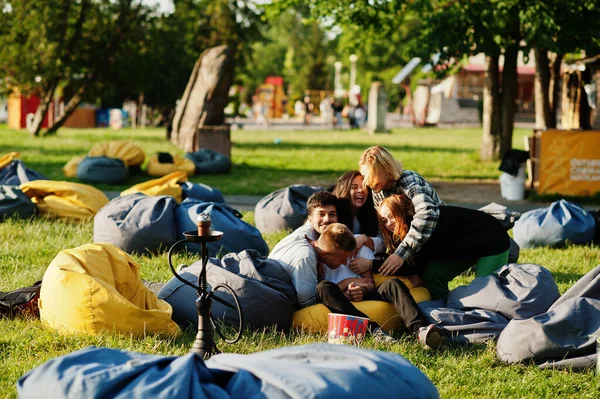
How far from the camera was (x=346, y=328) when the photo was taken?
572 centimetres

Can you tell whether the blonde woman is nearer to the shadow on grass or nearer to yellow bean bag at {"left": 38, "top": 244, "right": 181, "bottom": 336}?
yellow bean bag at {"left": 38, "top": 244, "right": 181, "bottom": 336}

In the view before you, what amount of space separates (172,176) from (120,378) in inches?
312

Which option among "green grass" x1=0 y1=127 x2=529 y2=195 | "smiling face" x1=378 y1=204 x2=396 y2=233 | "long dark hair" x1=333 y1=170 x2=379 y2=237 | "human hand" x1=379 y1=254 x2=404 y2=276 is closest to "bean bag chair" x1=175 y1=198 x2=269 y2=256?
"long dark hair" x1=333 y1=170 x2=379 y2=237

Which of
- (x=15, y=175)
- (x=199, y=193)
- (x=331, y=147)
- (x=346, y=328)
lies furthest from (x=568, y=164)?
(x=331, y=147)

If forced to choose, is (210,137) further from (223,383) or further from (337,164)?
(223,383)

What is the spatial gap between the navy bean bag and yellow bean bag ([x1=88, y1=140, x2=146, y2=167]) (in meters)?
4.43

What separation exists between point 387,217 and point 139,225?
8.74 feet

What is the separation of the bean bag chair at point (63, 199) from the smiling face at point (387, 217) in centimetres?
464

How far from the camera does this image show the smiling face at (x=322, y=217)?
23.3 feet

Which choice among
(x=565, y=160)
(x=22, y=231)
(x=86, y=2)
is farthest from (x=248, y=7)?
(x=22, y=231)

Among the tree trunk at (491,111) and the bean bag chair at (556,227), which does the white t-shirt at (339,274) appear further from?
the tree trunk at (491,111)

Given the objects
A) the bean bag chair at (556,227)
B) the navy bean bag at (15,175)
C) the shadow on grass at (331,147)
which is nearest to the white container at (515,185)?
the bean bag chair at (556,227)

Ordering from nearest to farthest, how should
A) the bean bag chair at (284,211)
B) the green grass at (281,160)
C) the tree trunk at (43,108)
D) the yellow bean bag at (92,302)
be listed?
the yellow bean bag at (92,302) < the bean bag chair at (284,211) < the green grass at (281,160) < the tree trunk at (43,108)

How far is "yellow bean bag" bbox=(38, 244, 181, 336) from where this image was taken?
570 centimetres
